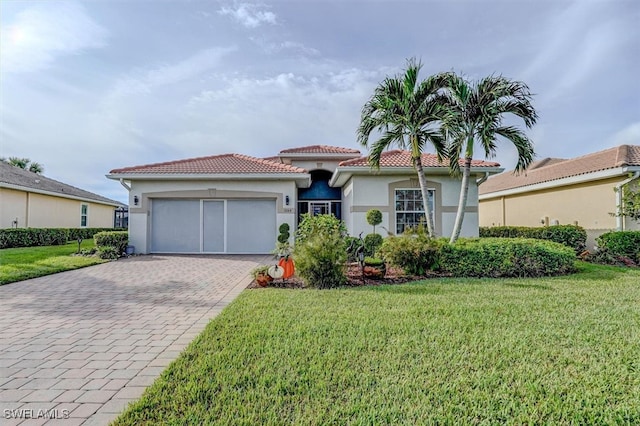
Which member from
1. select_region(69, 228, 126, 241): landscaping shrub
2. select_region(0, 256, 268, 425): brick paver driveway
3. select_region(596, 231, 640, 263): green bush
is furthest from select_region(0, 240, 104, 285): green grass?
select_region(596, 231, 640, 263): green bush

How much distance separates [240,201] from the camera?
15.6 meters

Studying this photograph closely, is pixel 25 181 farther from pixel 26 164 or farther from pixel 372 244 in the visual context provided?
pixel 372 244

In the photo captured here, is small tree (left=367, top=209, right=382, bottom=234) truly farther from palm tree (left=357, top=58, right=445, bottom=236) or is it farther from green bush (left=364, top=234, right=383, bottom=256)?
palm tree (left=357, top=58, right=445, bottom=236)

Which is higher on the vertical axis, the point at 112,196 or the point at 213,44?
the point at 213,44

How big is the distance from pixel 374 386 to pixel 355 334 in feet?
4.32

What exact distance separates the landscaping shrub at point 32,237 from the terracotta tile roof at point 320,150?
1432cm

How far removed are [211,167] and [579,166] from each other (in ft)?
61.6

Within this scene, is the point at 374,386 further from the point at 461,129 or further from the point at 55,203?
the point at 55,203

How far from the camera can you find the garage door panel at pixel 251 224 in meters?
15.6

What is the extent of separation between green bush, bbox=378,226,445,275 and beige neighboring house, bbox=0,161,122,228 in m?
20.4

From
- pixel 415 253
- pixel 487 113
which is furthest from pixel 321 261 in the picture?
pixel 487 113

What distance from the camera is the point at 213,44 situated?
→ 10.4 metres

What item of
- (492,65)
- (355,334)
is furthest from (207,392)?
(492,65)

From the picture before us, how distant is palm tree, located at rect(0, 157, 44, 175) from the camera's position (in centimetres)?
2714
